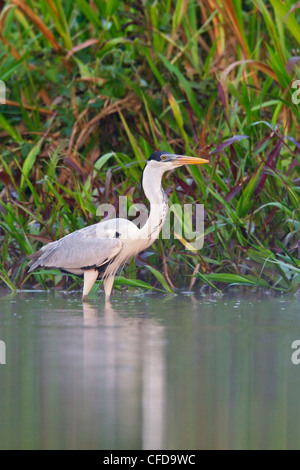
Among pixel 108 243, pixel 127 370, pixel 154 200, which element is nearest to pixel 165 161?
pixel 154 200

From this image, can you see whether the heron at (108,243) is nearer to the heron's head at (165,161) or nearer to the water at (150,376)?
the heron's head at (165,161)

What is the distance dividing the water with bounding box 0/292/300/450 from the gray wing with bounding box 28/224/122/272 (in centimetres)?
55

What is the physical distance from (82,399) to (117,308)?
2.44 m

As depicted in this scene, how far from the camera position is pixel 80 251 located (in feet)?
21.6

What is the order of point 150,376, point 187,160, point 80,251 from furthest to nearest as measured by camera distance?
1. point 187,160
2. point 80,251
3. point 150,376

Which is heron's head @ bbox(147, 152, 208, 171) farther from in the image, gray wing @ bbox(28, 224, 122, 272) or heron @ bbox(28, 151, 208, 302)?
gray wing @ bbox(28, 224, 122, 272)

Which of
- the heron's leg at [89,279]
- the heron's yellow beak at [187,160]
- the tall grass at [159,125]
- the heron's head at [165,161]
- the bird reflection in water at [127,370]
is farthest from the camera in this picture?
the tall grass at [159,125]

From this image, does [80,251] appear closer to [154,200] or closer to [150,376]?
[154,200]

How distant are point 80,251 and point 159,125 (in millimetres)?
1667

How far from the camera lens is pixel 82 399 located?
3.55 meters

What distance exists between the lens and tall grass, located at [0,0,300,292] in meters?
6.90

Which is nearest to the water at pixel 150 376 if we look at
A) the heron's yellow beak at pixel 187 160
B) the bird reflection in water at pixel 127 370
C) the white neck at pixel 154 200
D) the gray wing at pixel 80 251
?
the bird reflection in water at pixel 127 370

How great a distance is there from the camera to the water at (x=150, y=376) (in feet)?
10.2

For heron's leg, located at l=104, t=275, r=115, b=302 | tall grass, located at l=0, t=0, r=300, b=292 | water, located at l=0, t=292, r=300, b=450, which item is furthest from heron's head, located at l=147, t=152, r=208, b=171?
water, located at l=0, t=292, r=300, b=450
